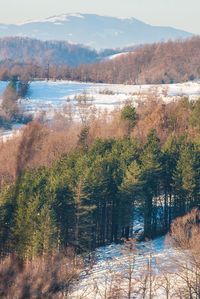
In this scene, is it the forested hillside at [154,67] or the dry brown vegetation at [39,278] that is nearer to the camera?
the dry brown vegetation at [39,278]

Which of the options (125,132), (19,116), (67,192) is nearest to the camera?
(67,192)

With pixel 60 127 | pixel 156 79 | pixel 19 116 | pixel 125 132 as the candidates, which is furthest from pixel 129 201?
pixel 156 79

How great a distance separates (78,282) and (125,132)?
24579 millimetres

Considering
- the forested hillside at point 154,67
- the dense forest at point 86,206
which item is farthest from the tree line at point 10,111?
the forested hillside at point 154,67

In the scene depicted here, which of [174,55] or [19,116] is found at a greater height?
[174,55]

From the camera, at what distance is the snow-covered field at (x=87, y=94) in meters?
82.8

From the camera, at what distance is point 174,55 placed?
14125 centimetres

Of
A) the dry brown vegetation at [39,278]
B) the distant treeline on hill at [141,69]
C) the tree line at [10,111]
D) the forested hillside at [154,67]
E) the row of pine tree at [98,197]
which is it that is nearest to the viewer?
the dry brown vegetation at [39,278]

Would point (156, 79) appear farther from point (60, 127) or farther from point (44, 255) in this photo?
point (44, 255)

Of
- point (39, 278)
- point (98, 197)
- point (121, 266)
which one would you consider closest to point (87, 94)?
point (98, 197)

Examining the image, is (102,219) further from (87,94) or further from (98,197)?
(87,94)

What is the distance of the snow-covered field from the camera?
272 feet

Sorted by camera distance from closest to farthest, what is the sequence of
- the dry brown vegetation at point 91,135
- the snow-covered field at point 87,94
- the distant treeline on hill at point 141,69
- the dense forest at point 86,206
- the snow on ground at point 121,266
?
the snow on ground at point 121,266, the dense forest at point 86,206, the dry brown vegetation at point 91,135, the snow-covered field at point 87,94, the distant treeline on hill at point 141,69

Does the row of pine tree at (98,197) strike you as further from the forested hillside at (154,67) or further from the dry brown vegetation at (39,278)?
the forested hillside at (154,67)
